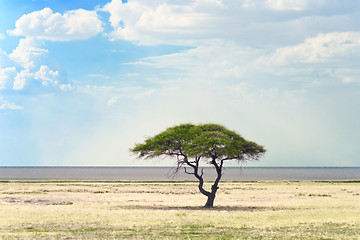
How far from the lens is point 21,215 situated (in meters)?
A: 33.3

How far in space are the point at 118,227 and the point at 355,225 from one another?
1482cm

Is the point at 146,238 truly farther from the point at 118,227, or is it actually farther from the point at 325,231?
the point at 325,231

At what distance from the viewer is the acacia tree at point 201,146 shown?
138ft

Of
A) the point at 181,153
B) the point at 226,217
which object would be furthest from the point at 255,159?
the point at 226,217

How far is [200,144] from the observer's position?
42.2 metres

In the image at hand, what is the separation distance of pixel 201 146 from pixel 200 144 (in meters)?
0.53

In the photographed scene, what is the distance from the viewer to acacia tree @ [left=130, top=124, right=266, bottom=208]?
138ft

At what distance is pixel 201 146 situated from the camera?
41750 mm

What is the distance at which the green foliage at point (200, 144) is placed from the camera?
138ft

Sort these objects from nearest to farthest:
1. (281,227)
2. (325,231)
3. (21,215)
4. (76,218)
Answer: (325,231) → (281,227) → (76,218) → (21,215)

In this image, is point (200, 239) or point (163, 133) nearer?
point (200, 239)

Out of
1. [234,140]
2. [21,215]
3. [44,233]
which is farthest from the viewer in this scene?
[234,140]

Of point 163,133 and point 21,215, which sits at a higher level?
point 163,133

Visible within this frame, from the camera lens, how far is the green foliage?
42.1 m
